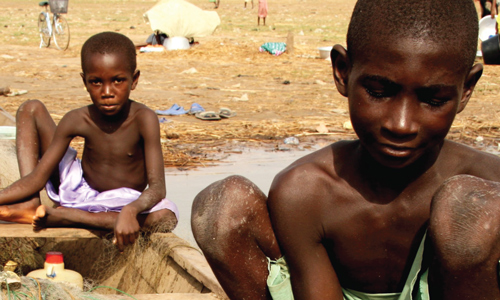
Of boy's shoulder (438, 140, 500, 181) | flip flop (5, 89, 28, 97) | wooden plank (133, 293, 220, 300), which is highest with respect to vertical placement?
boy's shoulder (438, 140, 500, 181)

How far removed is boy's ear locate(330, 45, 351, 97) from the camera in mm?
1527

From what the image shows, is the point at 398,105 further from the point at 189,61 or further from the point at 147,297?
the point at 189,61

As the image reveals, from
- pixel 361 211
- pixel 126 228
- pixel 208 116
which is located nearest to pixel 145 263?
pixel 126 228

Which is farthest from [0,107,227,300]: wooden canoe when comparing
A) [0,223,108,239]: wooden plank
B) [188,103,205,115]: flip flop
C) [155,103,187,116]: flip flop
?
[188,103,205,115]: flip flop

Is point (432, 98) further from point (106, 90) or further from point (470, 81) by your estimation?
point (106, 90)

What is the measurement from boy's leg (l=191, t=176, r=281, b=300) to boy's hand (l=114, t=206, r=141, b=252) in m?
0.90

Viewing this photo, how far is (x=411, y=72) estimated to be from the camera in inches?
52.4

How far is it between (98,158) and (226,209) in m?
1.57

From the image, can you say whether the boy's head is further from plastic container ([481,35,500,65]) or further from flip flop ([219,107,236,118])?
flip flop ([219,107,236,118])

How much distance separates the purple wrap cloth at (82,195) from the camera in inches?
111

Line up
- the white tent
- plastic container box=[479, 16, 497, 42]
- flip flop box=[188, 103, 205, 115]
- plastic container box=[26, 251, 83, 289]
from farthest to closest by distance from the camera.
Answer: the white tent → plastic container box=[479, 16, 497, 42] → flip flop box=[188, 103, 205, 115] → plastic container box=[26, 251, 83, 289]

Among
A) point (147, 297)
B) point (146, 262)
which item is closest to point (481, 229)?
point (147, 297)

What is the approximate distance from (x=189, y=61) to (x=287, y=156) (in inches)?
255

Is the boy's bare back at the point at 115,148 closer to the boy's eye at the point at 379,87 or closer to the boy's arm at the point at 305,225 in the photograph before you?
the boy's arm at the point at 305,225
